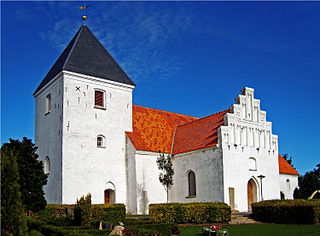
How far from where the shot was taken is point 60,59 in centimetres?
2966

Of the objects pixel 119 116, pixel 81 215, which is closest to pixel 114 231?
pixel 81 215

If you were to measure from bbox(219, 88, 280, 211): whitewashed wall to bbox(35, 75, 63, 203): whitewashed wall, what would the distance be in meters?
12.2

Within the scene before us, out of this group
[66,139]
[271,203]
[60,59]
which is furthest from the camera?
[60,59]

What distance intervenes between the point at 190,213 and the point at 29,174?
970 cm

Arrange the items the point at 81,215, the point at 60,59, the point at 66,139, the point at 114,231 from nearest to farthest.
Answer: the point at 114,231 → the point at 81,215 → the point at 66,139 → the point at 60,59

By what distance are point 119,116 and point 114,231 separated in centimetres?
1596

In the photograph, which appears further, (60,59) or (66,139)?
(60,59)

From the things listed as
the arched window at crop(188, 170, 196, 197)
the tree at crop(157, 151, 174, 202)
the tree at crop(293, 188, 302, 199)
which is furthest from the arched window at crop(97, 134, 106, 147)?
the tree at crop(293, 188, 302, 199)

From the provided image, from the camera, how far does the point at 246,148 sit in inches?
1074

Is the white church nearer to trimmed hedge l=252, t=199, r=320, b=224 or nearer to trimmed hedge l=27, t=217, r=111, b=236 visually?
trimmed hedge l=252, t=199, r=320, b=224

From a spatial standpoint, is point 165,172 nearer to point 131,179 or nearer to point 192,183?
point 192,183

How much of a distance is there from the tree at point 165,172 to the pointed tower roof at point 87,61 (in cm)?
722

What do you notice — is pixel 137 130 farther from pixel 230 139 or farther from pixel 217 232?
pixel 217 232

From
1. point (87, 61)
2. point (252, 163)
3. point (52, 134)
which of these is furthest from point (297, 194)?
point (52, 134)
